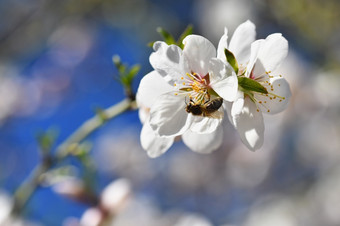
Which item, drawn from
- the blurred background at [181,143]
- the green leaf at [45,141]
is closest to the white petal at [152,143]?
the green leaf at [45,141]

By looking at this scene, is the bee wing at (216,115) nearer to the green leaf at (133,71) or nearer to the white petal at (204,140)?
the white petal at (204,140)

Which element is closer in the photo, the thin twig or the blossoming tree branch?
the blossoming tree branch

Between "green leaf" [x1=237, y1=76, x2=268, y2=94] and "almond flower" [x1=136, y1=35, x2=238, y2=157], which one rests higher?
"almond flower" [x1=136, y1=35, x2=238, y2=157]

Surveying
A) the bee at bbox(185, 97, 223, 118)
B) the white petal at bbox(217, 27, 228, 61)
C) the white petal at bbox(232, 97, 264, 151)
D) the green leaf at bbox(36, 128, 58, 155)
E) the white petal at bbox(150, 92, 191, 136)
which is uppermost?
the green leaf at bbox(36, 128, 58, 155)

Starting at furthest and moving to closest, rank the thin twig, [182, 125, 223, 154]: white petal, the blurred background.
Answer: the blurred background
the thin twig
[182, 125, 223, 154]: white petal

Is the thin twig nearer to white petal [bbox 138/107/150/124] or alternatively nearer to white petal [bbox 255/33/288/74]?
white petal [bbox 138/107/150/124]

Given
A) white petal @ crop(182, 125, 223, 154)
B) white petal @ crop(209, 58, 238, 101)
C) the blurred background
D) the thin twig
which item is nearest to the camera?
white petal @ crop(209, 58, 238, 101)

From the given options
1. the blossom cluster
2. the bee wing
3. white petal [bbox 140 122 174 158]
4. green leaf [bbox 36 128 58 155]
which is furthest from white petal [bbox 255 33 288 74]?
green leaf [bbox 36 128 58 155]
